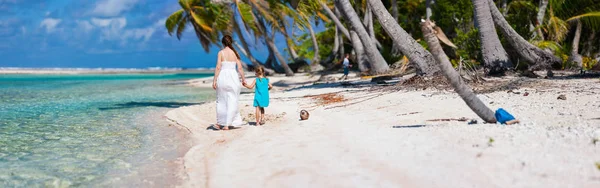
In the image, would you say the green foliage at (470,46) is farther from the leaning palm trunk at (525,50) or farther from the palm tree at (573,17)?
the palm tree at (573,17)

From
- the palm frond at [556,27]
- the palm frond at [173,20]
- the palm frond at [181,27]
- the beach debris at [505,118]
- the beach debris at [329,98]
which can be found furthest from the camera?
the palm frond at [181,27]

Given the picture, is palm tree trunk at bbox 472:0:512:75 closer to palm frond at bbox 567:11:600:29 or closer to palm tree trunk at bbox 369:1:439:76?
palm tree trunk at bbox 369:1:439:76

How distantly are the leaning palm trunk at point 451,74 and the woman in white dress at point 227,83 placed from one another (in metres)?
3.22

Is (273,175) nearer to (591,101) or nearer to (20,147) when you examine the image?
(20,147)

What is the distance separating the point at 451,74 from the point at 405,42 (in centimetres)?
584

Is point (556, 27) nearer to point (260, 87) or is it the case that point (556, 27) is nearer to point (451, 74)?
point (260, 87)

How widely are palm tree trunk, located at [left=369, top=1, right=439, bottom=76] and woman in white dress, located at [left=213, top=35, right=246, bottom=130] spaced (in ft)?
14.6

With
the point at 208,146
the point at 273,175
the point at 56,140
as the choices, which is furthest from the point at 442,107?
the point at 56,140

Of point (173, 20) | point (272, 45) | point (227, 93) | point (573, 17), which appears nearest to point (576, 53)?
point (573, 17)

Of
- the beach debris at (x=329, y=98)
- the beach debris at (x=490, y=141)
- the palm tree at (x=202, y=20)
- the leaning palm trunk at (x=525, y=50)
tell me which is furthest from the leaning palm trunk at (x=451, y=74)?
the palm tree at (x=202, y=20)

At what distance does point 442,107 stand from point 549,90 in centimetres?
243

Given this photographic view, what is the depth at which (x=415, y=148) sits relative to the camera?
5.25 metres

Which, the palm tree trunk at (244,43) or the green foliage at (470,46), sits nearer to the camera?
the green foliage at (470,46)

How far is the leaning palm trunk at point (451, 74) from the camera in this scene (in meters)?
5.48
